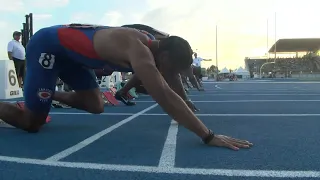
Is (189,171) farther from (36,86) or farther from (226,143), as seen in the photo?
(36,86)

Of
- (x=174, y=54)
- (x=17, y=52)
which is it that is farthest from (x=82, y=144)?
(x=17, y=52)

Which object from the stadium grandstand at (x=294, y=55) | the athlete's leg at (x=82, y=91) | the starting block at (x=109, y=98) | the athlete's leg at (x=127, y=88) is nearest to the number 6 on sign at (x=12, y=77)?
the starting block at (x=109, y=98)

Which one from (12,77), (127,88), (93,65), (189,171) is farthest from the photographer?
(12,77)

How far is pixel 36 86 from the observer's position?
144 inches

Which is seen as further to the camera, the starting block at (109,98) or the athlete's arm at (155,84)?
the starting block at (109,98)

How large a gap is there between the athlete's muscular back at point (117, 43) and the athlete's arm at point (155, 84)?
0.17 ft

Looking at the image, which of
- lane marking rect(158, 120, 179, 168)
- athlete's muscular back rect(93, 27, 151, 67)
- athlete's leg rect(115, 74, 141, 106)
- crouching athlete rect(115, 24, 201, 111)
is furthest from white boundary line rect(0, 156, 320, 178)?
athlete's leg rect(115, 74, 141, 106)

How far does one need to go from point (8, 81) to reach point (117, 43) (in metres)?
7.60

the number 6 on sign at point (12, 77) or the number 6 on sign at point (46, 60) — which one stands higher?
the number 6 on sign at point (46, 60)

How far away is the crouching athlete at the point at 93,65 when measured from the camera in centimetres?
294

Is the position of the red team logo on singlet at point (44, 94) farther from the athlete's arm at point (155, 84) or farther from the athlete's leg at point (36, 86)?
the athlete's arm at point (155, 84)

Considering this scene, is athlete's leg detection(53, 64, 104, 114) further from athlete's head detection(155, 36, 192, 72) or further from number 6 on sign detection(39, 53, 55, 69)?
athlete's head detection(155, 36, 192, 72)

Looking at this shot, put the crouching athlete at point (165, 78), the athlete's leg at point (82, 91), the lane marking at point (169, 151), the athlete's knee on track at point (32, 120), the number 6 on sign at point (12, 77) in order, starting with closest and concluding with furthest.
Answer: the lane marking at point (169, 151) → the athlete's knee on track at point (32, 120) → the crouching athlete at point (165, 78) → the athlete's leg at point (82, 91) → the number 6 on sign at point (12, 77)

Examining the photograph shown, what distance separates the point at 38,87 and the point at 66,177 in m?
Answer: 1.58
